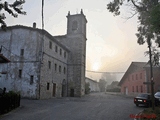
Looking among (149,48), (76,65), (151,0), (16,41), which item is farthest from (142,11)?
(76,65)

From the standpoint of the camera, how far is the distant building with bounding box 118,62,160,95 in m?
34.3

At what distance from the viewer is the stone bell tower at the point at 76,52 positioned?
35.9 metres

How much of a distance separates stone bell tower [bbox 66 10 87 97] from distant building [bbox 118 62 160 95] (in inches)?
483

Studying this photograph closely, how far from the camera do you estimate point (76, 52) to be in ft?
122

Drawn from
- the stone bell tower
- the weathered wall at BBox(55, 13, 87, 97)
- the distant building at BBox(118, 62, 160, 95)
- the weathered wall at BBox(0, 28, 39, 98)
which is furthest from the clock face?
the distant building at BBox(118, 62, 160, 95)

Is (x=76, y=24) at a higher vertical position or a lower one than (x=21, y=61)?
higher

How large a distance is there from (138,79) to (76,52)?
15.0 meters

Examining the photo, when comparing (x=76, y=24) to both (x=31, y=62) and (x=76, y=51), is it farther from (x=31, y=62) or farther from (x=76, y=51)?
(x=31, y=62)

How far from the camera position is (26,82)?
80.2 feet

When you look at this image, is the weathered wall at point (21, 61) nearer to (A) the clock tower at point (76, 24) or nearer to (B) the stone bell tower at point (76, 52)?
Answer: (B) the stone bell tower at point (76, 52)

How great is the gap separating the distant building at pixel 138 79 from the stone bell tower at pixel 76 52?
40.2 ft

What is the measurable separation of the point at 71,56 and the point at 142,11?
1009 inches

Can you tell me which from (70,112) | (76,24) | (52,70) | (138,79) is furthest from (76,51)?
(70,112)

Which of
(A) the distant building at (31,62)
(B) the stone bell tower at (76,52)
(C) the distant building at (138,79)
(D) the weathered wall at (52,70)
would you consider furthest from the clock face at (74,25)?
A: (C) the distant building at (138,79)
